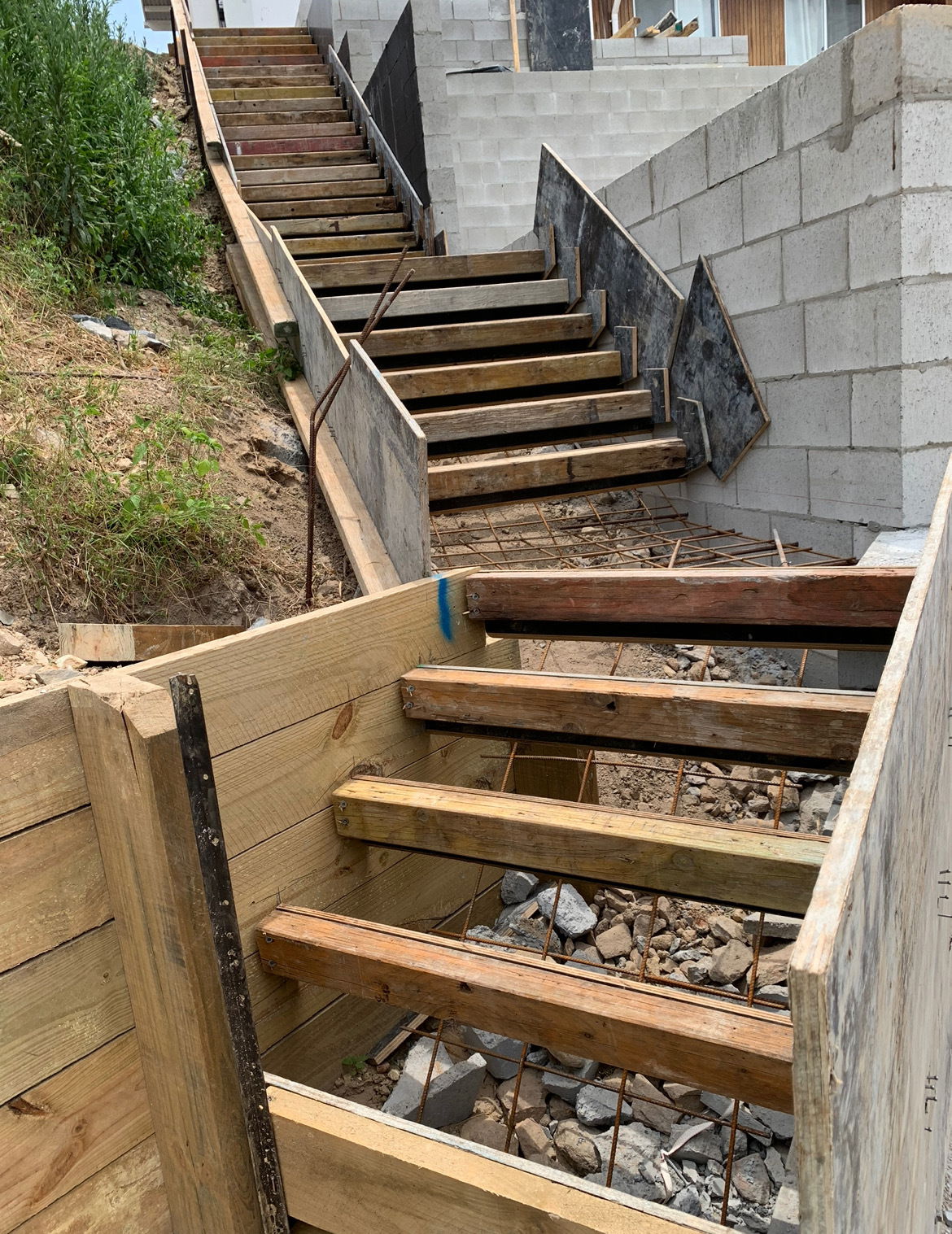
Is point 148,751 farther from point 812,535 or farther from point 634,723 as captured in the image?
point 812,535

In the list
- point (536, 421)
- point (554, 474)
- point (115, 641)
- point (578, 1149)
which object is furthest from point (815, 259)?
point (578, 1149)

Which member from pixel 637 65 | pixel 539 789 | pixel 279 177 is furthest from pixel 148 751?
pixel 637 65

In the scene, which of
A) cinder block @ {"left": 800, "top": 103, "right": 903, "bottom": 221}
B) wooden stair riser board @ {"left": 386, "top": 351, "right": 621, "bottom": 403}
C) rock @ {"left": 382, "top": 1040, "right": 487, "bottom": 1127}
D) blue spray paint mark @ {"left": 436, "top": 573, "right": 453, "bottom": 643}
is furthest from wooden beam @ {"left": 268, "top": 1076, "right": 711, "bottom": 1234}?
wooden stair riser board @ {"left": 386, "top": 351, "right": 621, "bottom": 403}

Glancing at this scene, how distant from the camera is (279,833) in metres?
2.47

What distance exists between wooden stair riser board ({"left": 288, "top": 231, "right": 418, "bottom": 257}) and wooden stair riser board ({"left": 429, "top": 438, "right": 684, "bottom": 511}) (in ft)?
11.8

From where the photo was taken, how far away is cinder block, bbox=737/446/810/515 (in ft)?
14.1

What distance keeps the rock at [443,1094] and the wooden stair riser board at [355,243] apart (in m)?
6.51

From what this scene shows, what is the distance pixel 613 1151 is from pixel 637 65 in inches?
486

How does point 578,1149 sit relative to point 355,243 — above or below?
below

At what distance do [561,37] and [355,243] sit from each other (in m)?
5.07

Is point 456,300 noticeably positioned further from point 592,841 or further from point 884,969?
point 884,969

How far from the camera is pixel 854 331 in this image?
3.79 m

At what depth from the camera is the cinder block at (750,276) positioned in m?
4.24

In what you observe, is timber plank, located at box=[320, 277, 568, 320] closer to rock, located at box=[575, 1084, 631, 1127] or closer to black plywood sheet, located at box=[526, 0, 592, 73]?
rock, located at box=[575, 1084, 631, 1127]
